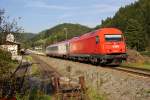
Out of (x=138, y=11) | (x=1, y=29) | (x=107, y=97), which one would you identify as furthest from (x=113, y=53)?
(x=138, y=11)

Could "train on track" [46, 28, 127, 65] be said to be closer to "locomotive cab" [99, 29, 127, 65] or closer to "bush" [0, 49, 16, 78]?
"locomotive cab" [99, 29, 127, 65]

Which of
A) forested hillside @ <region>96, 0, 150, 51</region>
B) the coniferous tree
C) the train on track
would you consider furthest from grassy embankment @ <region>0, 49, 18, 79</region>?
the coniferous tree

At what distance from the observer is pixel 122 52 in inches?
1261

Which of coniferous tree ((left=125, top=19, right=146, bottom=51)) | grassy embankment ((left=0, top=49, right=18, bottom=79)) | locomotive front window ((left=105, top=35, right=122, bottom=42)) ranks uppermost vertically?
coniferous tree ((left=125, top=19, right=146, bottom=51))

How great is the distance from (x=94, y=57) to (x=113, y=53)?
2651 mm

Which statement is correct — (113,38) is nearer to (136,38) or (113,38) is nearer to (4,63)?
(4,63)

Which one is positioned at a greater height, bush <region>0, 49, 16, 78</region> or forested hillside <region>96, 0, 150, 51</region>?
forested hillside <region>96, 0, 150, 51</region>

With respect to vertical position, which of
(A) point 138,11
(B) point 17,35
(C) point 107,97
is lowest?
(C) point 107,97

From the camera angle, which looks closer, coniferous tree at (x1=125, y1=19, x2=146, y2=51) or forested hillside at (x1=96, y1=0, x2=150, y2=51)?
coniferous tree at (x1=125, y1=19, x2=146, y2=51)

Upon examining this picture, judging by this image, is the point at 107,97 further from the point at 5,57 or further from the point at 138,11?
the point at 138,11

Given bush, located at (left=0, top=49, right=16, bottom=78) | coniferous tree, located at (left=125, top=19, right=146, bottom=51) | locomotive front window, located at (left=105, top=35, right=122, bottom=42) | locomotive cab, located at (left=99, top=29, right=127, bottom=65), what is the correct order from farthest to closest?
coniferous tree, located at (left=125, top=19, right=146, bottom=51)
locomotive front window, located at (left=105, top=35, right=122, bottom=42)
locomotive cab, located at (left=99, top=29, right=127, bottom=65)
bush, located at (left=0, top=49, right=16, bottom=78)

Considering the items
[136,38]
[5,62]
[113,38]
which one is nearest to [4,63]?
[5,62]

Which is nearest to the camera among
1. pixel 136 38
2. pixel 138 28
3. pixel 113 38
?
pixel 113 38

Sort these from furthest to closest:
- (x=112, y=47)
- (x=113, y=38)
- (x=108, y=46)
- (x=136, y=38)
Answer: (x=136, y=38), (x=113, y=38), (x=112, y=47), (x=108, y=46)
